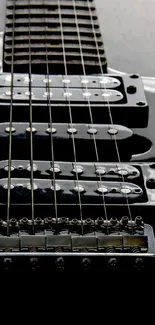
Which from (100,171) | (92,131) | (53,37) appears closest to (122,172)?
(100,171)

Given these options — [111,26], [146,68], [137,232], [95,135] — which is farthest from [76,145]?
[111,26]

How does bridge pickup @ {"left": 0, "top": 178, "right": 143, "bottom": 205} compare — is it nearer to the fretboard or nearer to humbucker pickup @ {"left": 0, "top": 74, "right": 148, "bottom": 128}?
humbucker pickup @ {"left": 0, "top": 74, "right": 148, "bottom": 128}

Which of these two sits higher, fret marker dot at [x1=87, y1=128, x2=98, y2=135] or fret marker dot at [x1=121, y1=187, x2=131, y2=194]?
fret marker dot at [x1=87, y1=128, x2=98, y2=135]

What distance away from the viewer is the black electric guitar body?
903 mm

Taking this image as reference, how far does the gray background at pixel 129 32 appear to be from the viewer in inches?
66.5

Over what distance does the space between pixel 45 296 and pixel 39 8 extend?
939 millimetres

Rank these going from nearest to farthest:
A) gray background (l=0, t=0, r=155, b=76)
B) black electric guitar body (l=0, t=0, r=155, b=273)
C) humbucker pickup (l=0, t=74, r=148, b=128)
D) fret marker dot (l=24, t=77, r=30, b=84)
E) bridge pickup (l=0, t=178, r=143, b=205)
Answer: black electric guitar body (l=0, t=0, r=155, b=273) < bridge pickup (l=0, t=178, r=143, b=205) < humbucker pickup (l=0, t=74, r=148, b=128) < fret marker dot (l=24, t=77, r=30, b=84) < gray background (l=0, t=0, r=155, b=76)

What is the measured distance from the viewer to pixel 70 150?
115 cm

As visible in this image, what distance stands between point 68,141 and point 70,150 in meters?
0.02

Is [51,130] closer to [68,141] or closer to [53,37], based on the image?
[68,141]

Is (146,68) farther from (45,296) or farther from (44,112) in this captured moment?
(45,296)

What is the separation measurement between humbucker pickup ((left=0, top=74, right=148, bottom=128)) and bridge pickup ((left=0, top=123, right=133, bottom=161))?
0.13ft

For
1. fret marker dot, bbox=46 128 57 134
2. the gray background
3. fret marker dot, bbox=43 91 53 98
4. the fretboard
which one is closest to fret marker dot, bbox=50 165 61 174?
fret marker dot, bbox=46 128 57 134

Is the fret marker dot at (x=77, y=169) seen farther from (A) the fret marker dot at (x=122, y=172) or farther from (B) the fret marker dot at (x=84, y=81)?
(B) the fret marker dot at (x=84, y=81)
